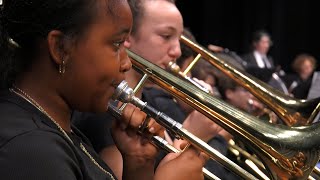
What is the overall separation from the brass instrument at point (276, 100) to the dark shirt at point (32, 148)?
1067mm

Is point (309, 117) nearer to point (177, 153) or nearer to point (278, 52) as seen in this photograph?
point (177, 153)

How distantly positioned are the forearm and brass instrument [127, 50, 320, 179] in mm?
203

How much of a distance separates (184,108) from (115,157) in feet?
2.26

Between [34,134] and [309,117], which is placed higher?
[34,134]

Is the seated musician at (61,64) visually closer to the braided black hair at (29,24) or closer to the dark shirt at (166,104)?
the braided black hair at (29,24)

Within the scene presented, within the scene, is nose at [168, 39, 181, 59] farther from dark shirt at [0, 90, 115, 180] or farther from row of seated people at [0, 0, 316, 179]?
dark shirt at [0, 90, 115, 180]

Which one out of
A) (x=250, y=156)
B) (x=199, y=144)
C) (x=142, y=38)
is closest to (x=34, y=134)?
(x=199, y=144)

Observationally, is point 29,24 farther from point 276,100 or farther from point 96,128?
point 276,100

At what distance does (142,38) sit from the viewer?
1.66 m

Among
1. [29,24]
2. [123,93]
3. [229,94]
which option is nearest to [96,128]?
[123,93]

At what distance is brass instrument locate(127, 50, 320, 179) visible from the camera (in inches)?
47.4

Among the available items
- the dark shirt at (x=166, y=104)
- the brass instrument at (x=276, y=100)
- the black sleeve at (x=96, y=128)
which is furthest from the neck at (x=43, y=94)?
the brass instrument at (x=276, y=100)

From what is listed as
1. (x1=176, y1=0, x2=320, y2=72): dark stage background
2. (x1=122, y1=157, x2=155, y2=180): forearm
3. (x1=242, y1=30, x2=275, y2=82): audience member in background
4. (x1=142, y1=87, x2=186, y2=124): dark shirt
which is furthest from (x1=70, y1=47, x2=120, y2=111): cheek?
(x1=176, y1=0, x2=320, y2=72): dark stage background

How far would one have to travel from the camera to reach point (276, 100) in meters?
1.87
